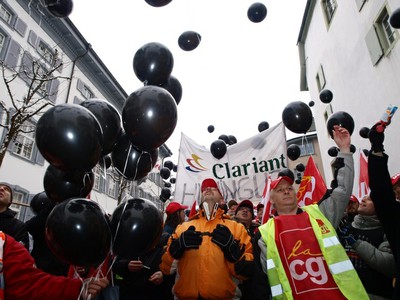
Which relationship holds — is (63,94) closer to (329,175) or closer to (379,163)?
(329,175)

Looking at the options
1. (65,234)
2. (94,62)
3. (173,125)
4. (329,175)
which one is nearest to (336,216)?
(173,125)

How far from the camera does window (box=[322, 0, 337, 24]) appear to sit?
11.8 meters

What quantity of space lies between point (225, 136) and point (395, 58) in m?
4.85

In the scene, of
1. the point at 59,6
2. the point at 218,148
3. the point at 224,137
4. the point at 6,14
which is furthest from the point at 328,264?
the point at 6,14

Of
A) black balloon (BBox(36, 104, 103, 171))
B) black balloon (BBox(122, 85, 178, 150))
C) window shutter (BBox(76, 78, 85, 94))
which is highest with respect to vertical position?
window shutter (BBox(76, 78, 85, 94))

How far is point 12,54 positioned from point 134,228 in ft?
38.0

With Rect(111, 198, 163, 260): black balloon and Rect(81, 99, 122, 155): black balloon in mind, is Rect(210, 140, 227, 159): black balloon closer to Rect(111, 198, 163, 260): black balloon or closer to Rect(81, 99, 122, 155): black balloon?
Rect(81, 99, 122, 155): black balloon

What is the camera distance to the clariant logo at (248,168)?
21.6ft

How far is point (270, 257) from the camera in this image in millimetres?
2139

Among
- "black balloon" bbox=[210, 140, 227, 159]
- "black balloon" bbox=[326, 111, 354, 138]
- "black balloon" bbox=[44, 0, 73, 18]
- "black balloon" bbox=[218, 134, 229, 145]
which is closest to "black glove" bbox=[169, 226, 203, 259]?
"black balloon" bbox=[326, 111, 354, 138]

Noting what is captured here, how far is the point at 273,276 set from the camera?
2094 millimetres

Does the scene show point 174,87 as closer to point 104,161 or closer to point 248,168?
point 104,161

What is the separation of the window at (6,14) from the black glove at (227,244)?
1237 cm

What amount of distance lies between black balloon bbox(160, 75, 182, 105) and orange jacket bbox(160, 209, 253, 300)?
1.41 metres
